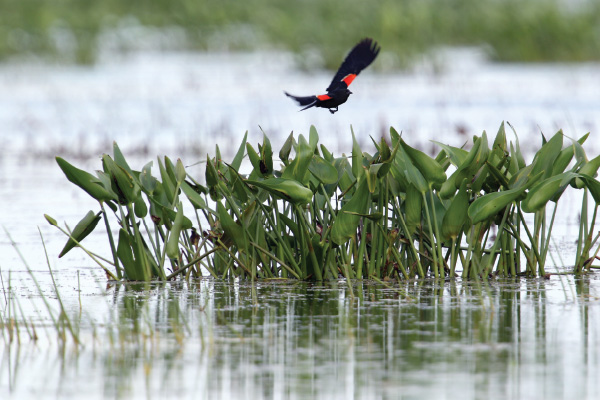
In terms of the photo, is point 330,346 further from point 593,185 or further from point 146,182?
point 593,185

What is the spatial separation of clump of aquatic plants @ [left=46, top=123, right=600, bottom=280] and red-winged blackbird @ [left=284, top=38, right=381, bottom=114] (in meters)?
0.28

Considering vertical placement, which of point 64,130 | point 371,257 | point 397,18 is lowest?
point 371,257

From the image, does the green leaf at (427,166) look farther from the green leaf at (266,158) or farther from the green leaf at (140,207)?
the green leaf at (140,207)

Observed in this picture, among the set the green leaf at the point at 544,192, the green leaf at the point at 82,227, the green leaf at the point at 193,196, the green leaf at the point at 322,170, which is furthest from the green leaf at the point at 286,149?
the green leaf at the point at 544,192

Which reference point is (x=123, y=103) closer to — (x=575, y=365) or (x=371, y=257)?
(x=371, y=257)

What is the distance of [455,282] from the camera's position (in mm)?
4719

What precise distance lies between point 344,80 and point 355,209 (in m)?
1.04

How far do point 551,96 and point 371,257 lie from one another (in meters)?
11.3

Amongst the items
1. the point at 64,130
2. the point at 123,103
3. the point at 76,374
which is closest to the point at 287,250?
the point at 76,374

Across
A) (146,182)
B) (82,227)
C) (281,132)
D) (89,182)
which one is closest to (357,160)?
(146,182)

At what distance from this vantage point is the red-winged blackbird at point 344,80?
5.07 metres

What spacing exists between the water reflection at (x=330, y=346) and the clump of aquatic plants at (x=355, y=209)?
0.23m

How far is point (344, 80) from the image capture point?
17.6ft

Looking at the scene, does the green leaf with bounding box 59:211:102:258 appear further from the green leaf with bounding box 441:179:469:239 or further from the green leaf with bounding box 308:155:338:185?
the green leaf with bounding box 441:179:469:239
